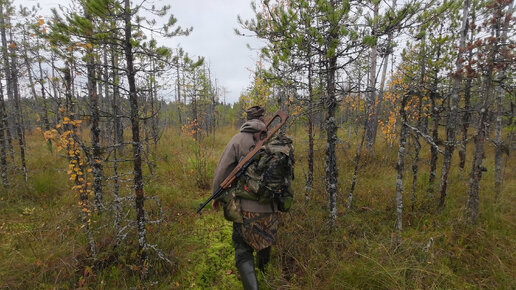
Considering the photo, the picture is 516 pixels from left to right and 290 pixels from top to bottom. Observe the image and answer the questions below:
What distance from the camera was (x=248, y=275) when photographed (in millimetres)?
2480

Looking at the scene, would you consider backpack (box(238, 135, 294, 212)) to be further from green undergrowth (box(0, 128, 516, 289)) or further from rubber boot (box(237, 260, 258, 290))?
green undergrowth (box(0, 128, 516, 289))

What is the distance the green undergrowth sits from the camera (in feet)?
8.13

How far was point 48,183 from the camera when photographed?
538cm

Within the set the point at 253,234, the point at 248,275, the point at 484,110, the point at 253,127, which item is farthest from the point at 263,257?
the point at 484,110

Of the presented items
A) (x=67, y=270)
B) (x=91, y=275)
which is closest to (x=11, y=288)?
(x=67, y=270)

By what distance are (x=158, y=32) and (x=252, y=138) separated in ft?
5.77

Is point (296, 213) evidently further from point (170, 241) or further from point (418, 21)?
point (418, 21)

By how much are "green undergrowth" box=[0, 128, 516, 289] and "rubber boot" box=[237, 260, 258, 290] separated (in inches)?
13.1

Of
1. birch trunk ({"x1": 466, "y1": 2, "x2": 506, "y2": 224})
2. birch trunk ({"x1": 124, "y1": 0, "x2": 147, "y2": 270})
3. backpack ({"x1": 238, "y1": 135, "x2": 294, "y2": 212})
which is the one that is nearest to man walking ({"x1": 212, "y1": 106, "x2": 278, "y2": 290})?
backpack ({"x1": 238, "y1": 135, "x2": 294, "y2": 212})

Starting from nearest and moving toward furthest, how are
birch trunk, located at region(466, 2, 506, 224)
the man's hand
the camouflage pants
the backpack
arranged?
the backpack
the camouflage pants
the man's hand
birch trunk, located at region(466, 2, 506, 224)

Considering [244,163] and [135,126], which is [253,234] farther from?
[135,126]

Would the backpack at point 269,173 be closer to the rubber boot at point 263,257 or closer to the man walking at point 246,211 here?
the man walking at point 246,211

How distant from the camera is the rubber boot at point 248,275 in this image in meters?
2.44

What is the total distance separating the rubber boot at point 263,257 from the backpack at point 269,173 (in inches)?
30.8
